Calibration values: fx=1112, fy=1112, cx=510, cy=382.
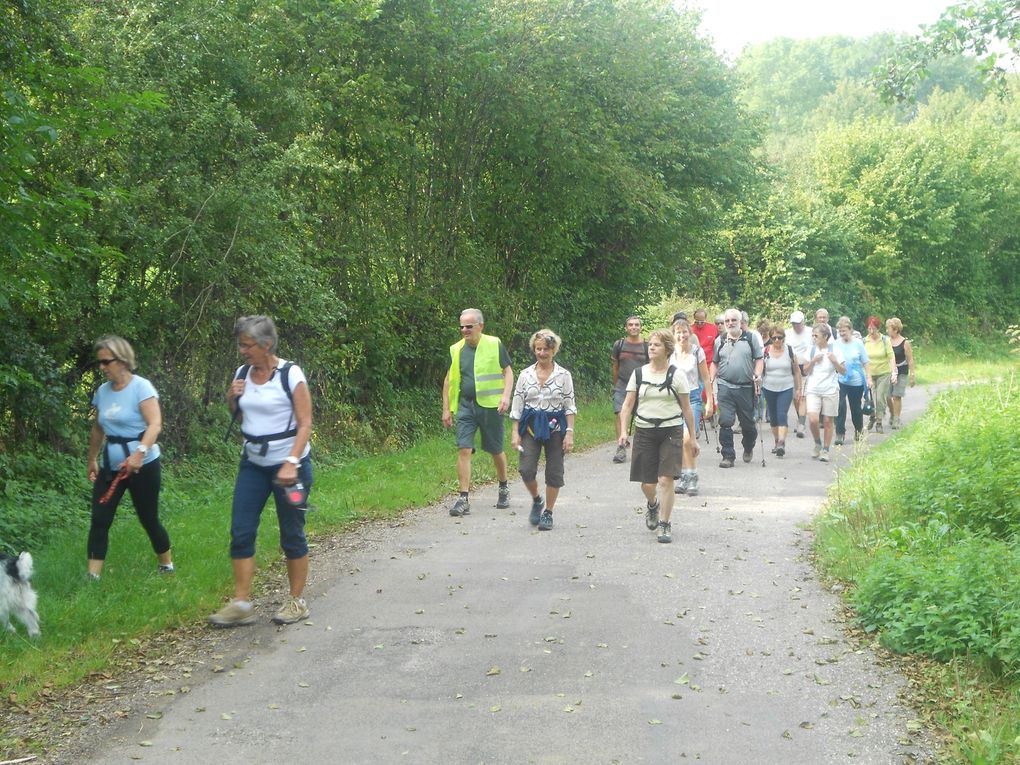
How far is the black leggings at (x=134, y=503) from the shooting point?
780cm

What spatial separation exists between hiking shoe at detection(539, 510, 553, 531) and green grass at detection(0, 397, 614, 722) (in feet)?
5.74

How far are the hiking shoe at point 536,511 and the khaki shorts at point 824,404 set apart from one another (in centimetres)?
662

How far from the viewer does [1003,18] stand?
12.6 meters

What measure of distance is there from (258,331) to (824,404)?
10813mm

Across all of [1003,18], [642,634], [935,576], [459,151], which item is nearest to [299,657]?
[642,634]

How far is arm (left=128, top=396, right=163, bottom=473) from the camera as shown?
762 cm

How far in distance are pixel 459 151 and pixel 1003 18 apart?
871 cm

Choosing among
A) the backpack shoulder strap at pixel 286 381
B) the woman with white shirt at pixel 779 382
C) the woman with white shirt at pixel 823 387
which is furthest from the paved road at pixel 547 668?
the woman with white shirt at pixel 823 387

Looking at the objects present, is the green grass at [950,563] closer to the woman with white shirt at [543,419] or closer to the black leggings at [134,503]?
the woman with white shirt at [543,419]

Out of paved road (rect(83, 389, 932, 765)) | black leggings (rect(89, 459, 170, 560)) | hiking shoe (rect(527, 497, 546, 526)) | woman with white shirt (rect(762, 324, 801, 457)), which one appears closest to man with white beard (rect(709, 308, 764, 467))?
woman with white shirt (rect(762, 324, 801, 457))

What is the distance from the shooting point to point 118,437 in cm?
781

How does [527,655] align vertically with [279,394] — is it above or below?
below

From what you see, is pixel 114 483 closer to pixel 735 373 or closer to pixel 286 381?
pixel 286 381

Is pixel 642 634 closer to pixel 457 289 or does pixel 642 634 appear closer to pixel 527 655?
pixel 527 655
